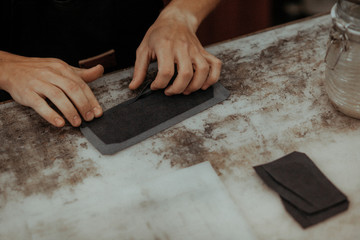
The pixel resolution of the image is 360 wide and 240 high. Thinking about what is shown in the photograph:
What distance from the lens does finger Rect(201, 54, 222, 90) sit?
1.01 m

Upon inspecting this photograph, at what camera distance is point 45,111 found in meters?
0.93

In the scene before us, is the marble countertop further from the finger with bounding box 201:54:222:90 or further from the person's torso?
the person's torso

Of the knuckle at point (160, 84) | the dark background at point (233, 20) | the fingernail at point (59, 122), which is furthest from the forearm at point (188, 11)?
the dark background at point (233, 20)

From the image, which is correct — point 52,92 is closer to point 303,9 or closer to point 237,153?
point 237,153

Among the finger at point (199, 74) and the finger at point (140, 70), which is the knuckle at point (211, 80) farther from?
the finger at point (140, 70)

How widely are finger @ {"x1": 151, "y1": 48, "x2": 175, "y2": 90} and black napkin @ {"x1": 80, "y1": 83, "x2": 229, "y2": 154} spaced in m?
0.04

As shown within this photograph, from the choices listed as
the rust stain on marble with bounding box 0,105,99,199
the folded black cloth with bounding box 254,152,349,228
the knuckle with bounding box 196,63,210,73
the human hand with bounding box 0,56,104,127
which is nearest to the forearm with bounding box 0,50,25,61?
the human hand with bounding box 0,56,104,127

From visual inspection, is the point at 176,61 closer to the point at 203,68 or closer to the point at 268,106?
the point at 203,68

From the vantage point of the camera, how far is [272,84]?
1.04 meters

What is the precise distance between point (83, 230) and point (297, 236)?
0.42m

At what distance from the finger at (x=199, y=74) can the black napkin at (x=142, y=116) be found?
0.03m

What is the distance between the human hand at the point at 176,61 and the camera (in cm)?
99

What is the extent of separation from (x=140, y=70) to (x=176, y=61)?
0.11 meters

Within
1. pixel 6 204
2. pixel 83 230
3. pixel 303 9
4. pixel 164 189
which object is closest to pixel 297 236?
pixel 164 189
